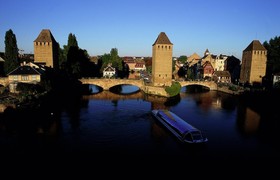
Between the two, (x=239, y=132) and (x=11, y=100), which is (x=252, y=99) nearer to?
(x=239, y=132)

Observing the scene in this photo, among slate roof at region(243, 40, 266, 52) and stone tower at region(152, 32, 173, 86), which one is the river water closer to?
stone tower at region(152, 32, 173, 86)

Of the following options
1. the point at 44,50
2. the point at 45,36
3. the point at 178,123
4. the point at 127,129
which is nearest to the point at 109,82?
the point at 44,50

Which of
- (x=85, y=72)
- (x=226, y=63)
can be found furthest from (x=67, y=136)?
(x=226, y=63)

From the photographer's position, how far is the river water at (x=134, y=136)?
21672mm

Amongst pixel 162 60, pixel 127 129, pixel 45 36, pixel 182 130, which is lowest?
pixel 127 129

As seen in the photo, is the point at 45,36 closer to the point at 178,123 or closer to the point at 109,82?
the point at 109,82

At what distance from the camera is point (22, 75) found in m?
45.0

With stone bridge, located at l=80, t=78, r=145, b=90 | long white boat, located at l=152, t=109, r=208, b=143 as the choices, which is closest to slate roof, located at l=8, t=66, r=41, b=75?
stone bridge, located at l=80, t=78, r=145, b=90

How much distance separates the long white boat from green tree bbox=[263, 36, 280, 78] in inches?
1717

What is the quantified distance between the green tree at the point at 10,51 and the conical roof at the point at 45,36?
5664mm

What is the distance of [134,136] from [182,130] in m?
5.56

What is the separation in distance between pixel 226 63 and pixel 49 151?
265 ft

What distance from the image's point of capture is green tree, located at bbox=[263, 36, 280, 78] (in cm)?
6019

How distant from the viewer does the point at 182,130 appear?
25297mm
